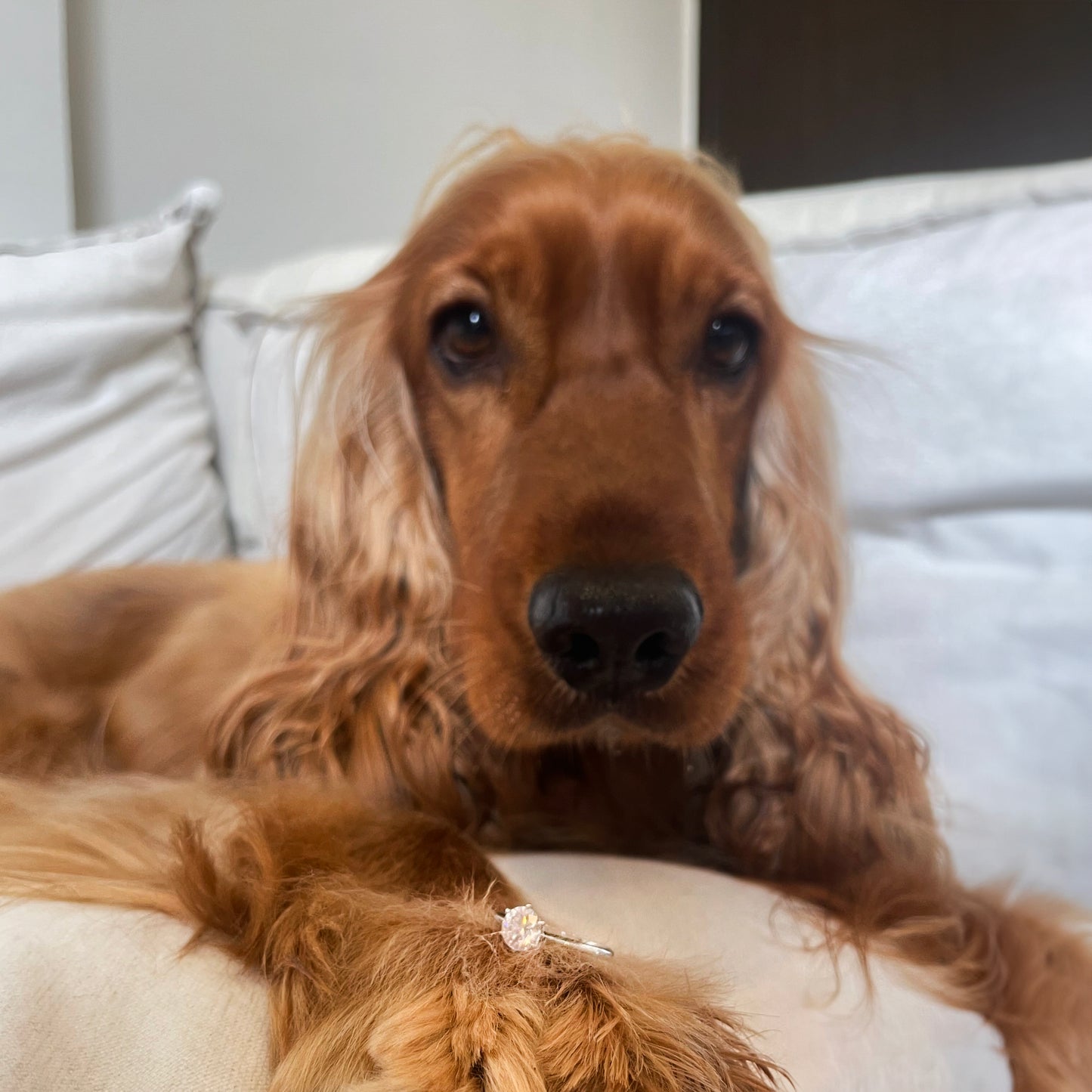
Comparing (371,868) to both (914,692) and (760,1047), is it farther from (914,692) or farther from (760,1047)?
(914,692)

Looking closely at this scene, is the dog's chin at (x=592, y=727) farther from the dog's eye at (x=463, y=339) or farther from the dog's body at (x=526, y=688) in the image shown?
the dog's eye at (x=463, y=339)

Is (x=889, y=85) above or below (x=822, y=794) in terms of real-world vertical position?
above

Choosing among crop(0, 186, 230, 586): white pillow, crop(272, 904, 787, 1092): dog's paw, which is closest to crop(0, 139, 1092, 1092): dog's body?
crop(272, 904, 787, 1092): dog's paw

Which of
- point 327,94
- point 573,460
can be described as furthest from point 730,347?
point 327,94

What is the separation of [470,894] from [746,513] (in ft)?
1.65

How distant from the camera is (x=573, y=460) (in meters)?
0.67

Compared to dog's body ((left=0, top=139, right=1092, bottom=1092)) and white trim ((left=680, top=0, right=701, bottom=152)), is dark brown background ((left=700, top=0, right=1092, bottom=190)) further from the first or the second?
dog's body ((left=0, top=139, right=1092, bottom=1092))

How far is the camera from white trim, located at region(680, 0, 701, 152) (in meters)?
1.48

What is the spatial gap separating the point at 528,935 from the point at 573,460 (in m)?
0.35

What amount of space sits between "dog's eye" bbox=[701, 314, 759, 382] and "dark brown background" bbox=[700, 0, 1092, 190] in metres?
0.75

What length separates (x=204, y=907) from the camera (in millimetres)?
471

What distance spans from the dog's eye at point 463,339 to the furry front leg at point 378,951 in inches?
15.7

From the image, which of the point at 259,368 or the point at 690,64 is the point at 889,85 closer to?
the point at 690,64

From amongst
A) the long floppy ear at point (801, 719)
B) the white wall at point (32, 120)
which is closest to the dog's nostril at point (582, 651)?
the long floppy ear at point (801, 719)
